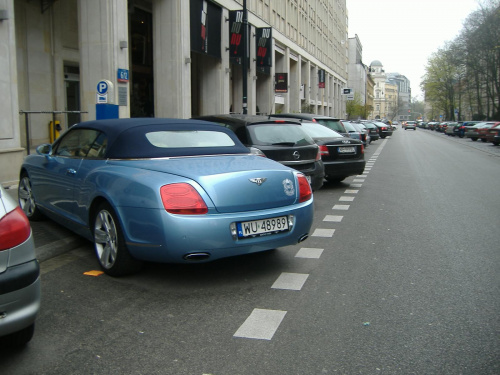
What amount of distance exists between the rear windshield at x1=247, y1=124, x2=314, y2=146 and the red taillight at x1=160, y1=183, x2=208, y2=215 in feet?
14.3

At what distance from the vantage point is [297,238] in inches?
201

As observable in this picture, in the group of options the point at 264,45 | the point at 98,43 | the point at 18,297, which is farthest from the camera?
the point at 264,45

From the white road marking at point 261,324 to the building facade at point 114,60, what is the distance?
8481mm

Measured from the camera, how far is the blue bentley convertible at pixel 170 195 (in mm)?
4430

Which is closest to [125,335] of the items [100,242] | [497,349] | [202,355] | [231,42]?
[202,355]

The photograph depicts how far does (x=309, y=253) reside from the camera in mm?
5984

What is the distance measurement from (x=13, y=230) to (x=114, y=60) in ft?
44.9

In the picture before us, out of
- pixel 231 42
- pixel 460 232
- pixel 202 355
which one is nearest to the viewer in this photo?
pixel 202 355

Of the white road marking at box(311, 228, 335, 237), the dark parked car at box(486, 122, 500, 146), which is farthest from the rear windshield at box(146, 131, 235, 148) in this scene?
the dark parked car at box(486, 122, 500, 146)

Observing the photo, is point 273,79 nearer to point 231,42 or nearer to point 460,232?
point 231,42

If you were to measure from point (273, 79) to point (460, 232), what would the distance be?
31.6m

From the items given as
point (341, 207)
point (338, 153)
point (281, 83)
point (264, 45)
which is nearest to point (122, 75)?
point (338, 153)

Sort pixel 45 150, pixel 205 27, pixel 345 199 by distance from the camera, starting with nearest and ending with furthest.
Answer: pixel 45 150 → pixel 345 199 → pixel 205 27

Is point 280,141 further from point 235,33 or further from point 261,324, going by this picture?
point 235,33
